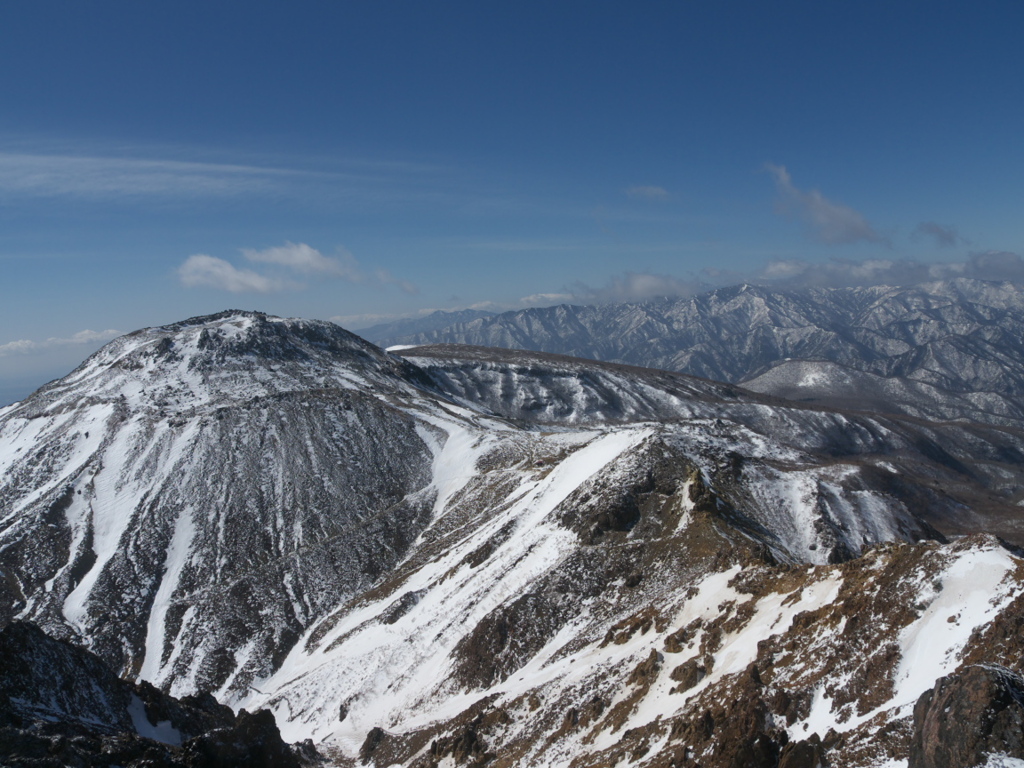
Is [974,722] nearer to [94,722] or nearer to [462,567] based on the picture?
→ [94,722]

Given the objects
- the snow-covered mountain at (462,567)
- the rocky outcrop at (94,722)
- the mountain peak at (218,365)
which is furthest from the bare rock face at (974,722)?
the mountain peak at (218,365)

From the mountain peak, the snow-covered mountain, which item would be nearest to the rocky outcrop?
the snow-covered mountain

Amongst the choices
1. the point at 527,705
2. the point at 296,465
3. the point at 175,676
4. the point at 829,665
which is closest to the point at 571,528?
the point at 527,705

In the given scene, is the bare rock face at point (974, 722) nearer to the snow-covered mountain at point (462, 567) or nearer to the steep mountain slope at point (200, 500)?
the snow-covered mountain at point (462, 567)

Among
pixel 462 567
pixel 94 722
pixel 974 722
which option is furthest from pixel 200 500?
pixel 974 722

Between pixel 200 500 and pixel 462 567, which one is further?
pixel 200 500

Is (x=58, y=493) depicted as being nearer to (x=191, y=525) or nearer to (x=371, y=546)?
(x=191, y=525)

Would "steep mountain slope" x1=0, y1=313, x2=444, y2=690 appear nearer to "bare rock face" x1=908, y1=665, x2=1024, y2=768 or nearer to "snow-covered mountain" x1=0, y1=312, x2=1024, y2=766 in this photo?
"snow-covered mountain" x1=0, y1=312, x2=1024, y2=766
